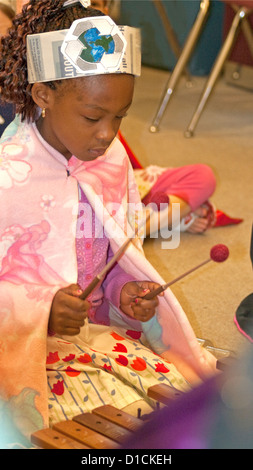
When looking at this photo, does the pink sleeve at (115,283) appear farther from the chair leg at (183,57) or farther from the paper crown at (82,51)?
the chair leg at (183,57)

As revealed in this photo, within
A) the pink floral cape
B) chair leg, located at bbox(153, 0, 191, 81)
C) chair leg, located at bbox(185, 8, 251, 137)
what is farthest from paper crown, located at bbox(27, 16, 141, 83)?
chair leg, located at bbox(153, 0, 191, 81)

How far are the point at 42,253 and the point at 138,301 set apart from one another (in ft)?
0.51

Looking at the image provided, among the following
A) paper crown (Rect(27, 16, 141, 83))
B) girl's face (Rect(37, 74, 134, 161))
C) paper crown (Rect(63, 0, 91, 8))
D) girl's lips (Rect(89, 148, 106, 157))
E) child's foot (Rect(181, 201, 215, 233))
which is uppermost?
paper crown (Rect(63, 0, 91, 8))

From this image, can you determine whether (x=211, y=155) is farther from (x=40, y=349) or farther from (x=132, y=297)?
(x=40, y=349)

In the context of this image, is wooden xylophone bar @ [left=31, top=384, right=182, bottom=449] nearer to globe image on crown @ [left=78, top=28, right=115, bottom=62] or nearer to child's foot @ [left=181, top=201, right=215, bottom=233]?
globe image on crown @ [left=78, top=28, right=115, bottom=62]

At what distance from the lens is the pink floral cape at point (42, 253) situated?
3.25 feet

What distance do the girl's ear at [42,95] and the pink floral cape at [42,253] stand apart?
0.06 meters

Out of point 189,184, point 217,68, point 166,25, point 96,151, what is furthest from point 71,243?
point 166,25

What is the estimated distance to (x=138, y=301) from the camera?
1093 millimetres

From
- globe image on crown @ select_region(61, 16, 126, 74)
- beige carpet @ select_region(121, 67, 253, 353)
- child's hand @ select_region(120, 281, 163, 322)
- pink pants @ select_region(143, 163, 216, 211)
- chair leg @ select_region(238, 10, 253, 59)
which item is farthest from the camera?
chair leg @ select_region(238, 10, 253, 59)

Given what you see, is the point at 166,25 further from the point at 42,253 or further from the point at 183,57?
the point at 42,253

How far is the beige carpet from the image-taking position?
1.67m

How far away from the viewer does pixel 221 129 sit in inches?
116

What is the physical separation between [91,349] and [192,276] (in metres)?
0.73
